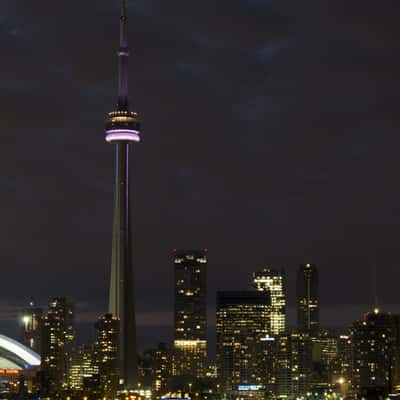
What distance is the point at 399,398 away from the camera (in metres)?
170

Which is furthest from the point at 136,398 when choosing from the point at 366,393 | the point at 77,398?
the point at 366,393

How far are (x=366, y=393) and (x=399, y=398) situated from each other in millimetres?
15837

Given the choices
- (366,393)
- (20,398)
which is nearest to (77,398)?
(20,398)

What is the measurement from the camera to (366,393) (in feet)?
609

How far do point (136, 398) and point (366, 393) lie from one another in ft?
125

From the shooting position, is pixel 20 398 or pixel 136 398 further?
pixel 136 398

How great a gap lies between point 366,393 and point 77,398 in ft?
153

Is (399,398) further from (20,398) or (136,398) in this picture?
(20,398)

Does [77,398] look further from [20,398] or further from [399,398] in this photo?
[399,398]

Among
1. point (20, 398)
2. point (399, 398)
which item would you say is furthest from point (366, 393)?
point (20, 398)

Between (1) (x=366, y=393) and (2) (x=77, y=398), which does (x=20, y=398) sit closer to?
(2) (x=77, y=398)

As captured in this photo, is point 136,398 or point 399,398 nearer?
point 399,398

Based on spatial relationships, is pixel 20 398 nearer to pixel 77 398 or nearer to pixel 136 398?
pixel 77 398

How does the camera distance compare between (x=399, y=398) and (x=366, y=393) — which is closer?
(x=399, y=398)
